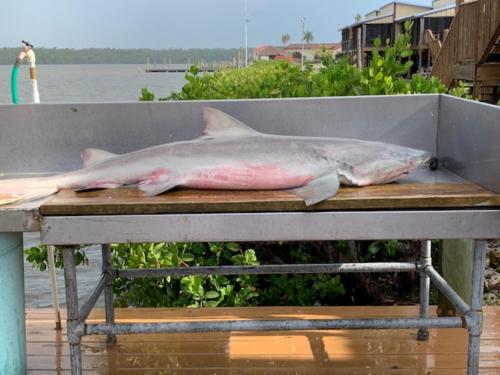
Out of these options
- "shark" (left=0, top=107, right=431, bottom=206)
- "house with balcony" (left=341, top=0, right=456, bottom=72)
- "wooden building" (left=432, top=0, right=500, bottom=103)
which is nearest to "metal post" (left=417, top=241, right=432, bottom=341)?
"shark" (left=0, top=107, right=431, bottom=206)

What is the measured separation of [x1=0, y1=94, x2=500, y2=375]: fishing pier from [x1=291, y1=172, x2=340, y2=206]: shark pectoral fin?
0.04 meters

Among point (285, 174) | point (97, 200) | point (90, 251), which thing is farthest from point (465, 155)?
point (90, 251)

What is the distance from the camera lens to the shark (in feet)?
8.53

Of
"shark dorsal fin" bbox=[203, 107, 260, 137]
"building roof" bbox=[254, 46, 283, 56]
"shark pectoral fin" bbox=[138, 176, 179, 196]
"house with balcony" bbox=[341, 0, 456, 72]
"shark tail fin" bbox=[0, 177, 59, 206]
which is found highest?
"building roof" bbox=[254, 46, 283, 56]

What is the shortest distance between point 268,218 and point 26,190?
3.55 feet

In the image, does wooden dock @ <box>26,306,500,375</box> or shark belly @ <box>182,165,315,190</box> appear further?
wooden dock @ <box>26,306,500,375</box>

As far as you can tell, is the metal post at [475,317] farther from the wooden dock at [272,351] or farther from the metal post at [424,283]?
the metal post at [424,283]

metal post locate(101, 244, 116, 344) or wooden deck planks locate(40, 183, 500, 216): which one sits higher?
wooden deck planks locate(40, 183, 500, 216)

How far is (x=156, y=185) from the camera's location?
259 centimetres

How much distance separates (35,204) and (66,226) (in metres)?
0.22

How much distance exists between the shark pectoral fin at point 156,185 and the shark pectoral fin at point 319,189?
498 mm

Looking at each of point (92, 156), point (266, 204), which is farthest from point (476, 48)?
point (266, 204)

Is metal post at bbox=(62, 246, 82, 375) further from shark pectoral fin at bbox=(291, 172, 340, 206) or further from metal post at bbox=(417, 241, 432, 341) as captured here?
metal post at bbox=(417, 241, 432, 341)

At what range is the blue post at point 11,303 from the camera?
8.63ft
